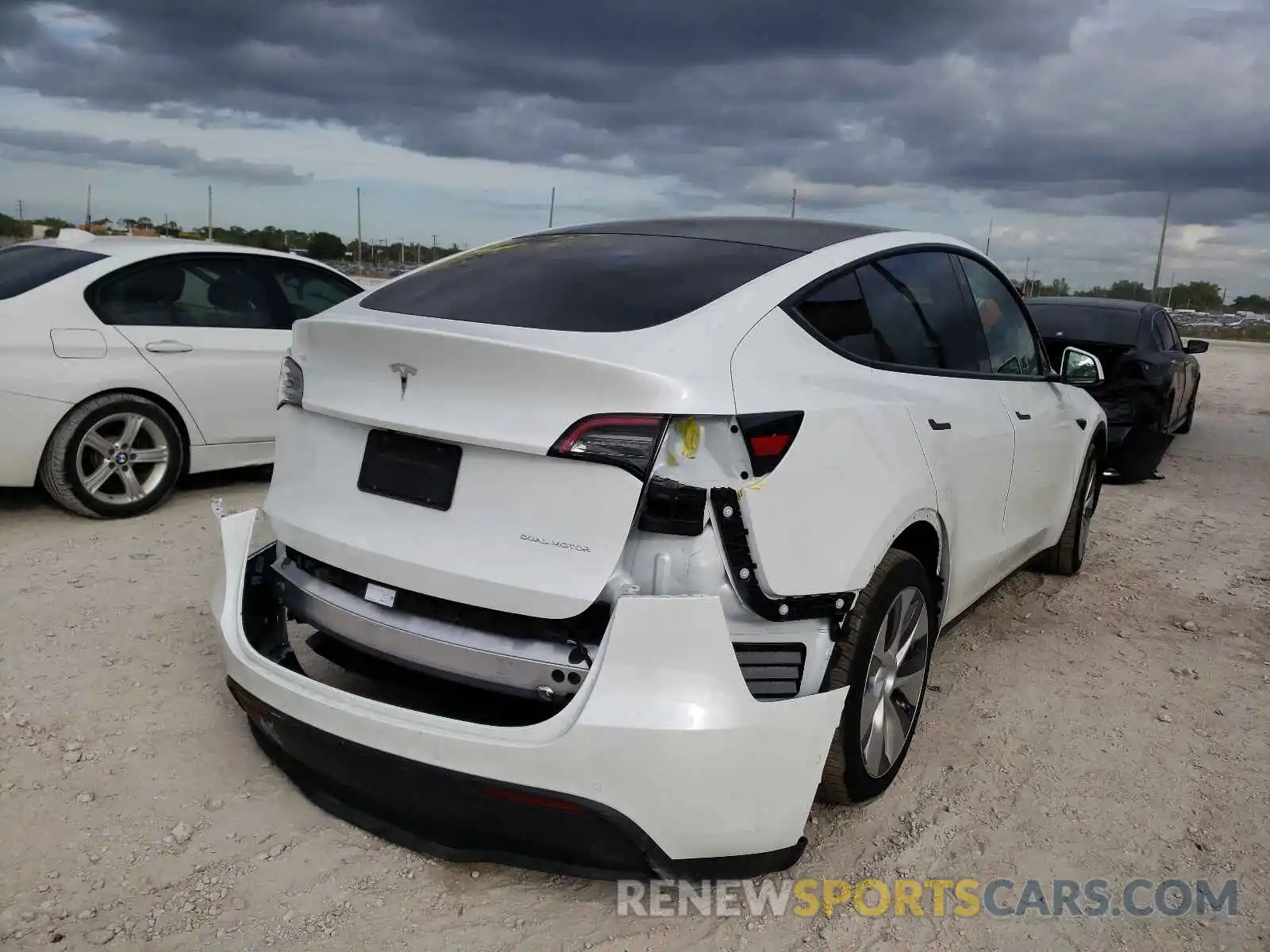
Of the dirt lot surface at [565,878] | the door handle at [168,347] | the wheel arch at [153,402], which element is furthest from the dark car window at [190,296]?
the dirt lot surface at [565,878]

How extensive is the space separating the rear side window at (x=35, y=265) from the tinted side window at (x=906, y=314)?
4587mm

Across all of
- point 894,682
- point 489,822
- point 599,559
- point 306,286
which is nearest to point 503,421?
point 599,559

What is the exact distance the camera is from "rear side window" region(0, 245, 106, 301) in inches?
217

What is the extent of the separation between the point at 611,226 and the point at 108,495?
3.66 m

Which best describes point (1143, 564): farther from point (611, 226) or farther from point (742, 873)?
point (742, 873)

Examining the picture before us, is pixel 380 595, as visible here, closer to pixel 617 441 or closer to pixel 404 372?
pixel 404 372

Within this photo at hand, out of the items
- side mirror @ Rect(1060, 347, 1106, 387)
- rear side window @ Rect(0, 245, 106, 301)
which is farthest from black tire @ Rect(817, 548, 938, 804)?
rear side window @ Rect(0, 245, 106, 301)

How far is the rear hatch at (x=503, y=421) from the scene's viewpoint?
2.27m

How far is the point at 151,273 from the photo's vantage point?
5.93 meters

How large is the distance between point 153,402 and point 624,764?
457 centimetres

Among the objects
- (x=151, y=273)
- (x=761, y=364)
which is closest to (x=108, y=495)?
(x=151, y=273)

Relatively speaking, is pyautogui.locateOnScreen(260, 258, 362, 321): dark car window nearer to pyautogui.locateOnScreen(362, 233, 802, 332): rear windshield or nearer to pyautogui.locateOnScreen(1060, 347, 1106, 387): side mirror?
pyautogui.locateOnScreen(362, 233, 802, 332): rear windshield

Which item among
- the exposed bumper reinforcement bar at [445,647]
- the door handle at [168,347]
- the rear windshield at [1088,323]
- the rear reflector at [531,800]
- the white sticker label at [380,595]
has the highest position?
the rear windshield at [1088,323]

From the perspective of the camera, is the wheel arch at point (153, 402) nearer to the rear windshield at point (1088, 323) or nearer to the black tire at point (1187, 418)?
the rear windshield at point (1088, 323)
